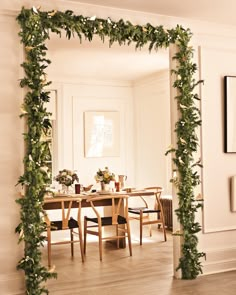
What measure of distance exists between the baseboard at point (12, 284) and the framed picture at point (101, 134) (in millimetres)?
4804

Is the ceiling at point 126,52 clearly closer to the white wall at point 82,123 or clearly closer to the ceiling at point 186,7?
the ceiling at point 186,7

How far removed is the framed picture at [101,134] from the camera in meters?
8.94

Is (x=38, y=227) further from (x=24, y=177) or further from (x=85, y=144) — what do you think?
(x=85, y=144)

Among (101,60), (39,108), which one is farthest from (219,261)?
(101,60)

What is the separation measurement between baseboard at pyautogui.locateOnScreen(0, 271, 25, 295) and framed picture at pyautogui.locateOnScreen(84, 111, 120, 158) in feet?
15.8

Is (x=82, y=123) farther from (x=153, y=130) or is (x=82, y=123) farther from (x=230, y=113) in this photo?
(x=230, y=113)

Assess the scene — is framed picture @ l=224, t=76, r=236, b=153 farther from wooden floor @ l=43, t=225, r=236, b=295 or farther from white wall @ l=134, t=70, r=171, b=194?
white wall @ l=134, t=70, r=171, b=194

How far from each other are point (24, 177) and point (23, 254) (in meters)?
0.75

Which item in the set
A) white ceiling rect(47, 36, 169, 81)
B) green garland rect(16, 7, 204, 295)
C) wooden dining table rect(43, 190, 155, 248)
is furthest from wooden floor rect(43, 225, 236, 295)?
white ceiling rect(47, 36, 169, 81)

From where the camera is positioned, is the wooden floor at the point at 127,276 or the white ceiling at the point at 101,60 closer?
the wooden floor at the point at 127,276

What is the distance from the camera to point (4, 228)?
4242mm

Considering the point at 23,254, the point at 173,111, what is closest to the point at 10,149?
the point at 23,254

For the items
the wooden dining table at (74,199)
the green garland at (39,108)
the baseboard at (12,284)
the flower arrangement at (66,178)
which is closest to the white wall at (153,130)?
the wooden dining table at (74,199)

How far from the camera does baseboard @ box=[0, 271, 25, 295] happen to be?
420cm
